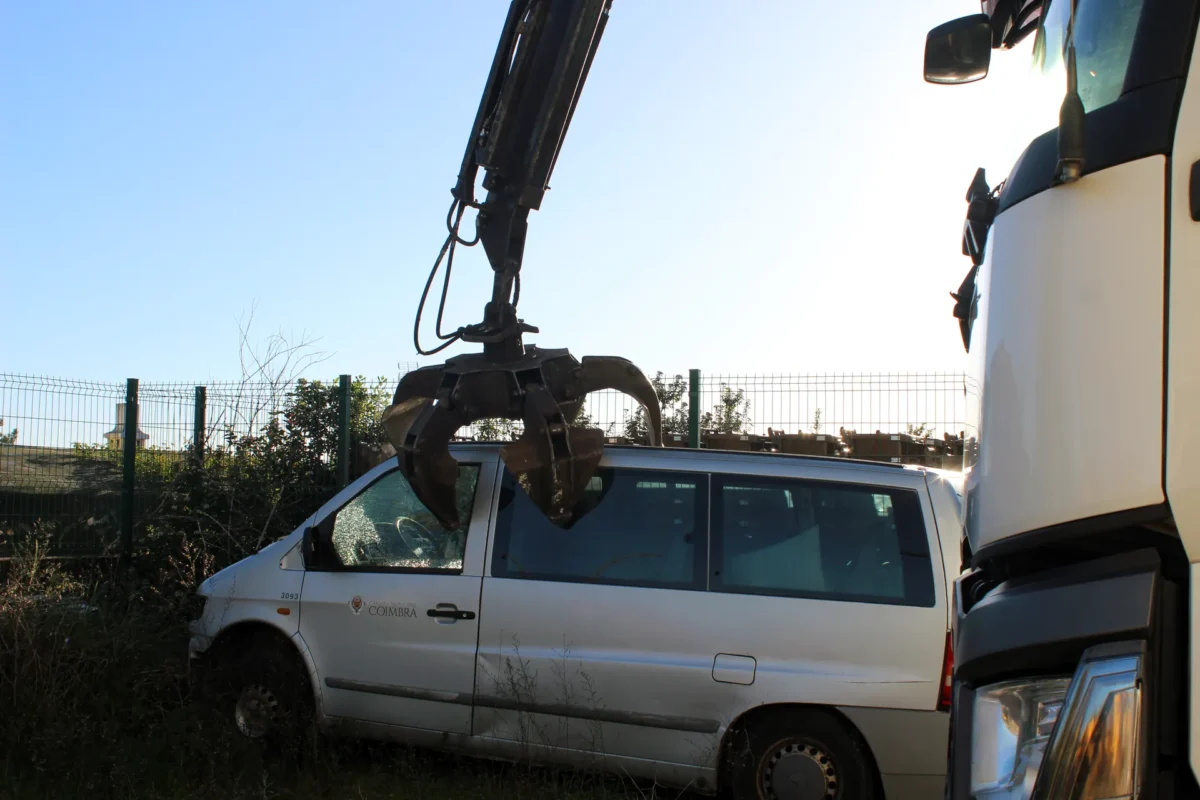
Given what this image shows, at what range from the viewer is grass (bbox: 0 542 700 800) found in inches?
194

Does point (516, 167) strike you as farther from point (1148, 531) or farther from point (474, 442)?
point (1148, 531)

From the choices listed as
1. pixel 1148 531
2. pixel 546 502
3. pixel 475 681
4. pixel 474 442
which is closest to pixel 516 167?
pixel 474 442

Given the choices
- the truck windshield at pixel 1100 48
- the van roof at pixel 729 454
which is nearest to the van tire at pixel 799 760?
the van roof at pixel 729 454

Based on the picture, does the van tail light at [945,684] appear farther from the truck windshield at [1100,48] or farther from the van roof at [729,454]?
the truck windshield at [1100,48]

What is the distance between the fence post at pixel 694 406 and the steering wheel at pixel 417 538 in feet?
13.5

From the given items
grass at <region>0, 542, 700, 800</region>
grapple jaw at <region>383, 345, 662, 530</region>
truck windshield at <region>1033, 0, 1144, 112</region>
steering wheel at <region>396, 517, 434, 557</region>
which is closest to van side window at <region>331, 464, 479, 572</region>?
steering wheel at <region>396, 517, 434, 557</region>

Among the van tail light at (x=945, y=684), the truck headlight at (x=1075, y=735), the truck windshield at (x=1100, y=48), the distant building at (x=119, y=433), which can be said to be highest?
the truck windshield at (x=1100, y=48)

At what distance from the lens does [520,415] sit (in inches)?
217

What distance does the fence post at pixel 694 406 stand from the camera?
366 inches

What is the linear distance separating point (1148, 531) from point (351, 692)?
4.58m

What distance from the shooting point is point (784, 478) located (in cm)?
514

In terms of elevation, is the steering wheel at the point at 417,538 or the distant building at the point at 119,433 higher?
the distant building at the point at 119,433

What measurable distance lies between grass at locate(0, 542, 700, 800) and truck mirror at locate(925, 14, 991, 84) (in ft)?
10.8

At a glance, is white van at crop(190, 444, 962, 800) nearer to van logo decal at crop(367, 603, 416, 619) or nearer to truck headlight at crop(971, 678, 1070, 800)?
van logo decal at crop(367, 603, 416, 619)
